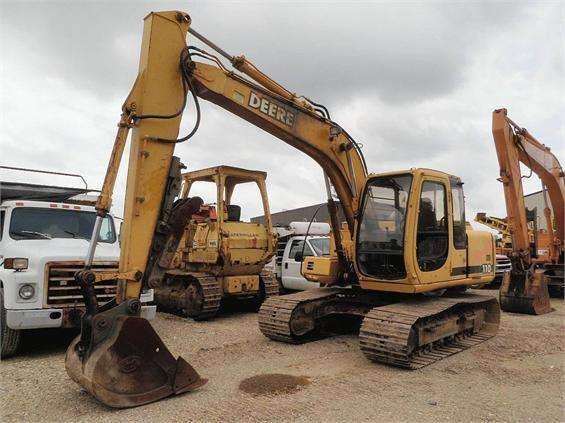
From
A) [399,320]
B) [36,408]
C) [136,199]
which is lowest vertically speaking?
[36,408]

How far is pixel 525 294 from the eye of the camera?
418 inches

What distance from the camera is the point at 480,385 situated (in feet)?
18.1

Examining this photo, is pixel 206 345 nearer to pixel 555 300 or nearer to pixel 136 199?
pixel 136 199

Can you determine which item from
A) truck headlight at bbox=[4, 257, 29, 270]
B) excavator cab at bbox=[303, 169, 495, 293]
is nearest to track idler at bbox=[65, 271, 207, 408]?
truck headlight at bbox=[4, 257, 29, 270]

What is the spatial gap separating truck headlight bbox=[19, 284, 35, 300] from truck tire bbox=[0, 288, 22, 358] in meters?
0.44

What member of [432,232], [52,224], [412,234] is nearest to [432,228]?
[432,232]

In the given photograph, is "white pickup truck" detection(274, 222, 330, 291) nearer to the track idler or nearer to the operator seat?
the operator seat

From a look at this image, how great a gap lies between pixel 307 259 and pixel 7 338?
4.59m

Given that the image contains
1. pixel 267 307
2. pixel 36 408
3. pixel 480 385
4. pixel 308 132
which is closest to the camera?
pixel 36 408

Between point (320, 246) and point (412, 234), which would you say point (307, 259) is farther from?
point (320, 246)

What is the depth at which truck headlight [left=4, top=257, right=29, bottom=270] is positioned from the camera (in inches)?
249

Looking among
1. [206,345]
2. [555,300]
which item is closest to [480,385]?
[206,345]

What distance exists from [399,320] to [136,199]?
3573 millimetres

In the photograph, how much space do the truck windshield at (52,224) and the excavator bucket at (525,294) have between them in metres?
8.53
